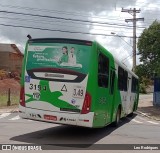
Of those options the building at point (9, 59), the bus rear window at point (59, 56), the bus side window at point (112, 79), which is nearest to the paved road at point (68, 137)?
the bus side window at point (112, 79)

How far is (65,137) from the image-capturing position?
1341 centimetres

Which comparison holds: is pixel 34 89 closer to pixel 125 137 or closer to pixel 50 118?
pixel 50 118

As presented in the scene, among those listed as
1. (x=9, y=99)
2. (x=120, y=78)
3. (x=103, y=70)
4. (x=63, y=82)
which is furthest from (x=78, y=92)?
(x=9, y=99)

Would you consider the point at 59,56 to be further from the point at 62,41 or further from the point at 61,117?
A: the point at 61,117

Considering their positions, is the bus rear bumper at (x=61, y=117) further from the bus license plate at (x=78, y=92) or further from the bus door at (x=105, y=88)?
the bus door at (x=105, y=88)

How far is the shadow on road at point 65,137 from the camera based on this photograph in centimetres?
1202

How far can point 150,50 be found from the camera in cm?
3394

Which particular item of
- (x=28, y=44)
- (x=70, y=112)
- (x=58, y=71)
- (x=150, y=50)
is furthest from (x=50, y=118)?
(x=150, y=50)

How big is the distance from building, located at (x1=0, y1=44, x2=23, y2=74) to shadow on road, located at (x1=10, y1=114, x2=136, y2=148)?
7371cm

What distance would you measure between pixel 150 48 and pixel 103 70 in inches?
825

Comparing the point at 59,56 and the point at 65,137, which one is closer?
the point at 59,56

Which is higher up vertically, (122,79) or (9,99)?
(122,79)

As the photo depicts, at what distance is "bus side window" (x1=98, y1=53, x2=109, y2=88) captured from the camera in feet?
43.2

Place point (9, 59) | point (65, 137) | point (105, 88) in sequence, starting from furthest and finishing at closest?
1. point (9, 59)
2. point (105, 88)
3. point (65, 137)
